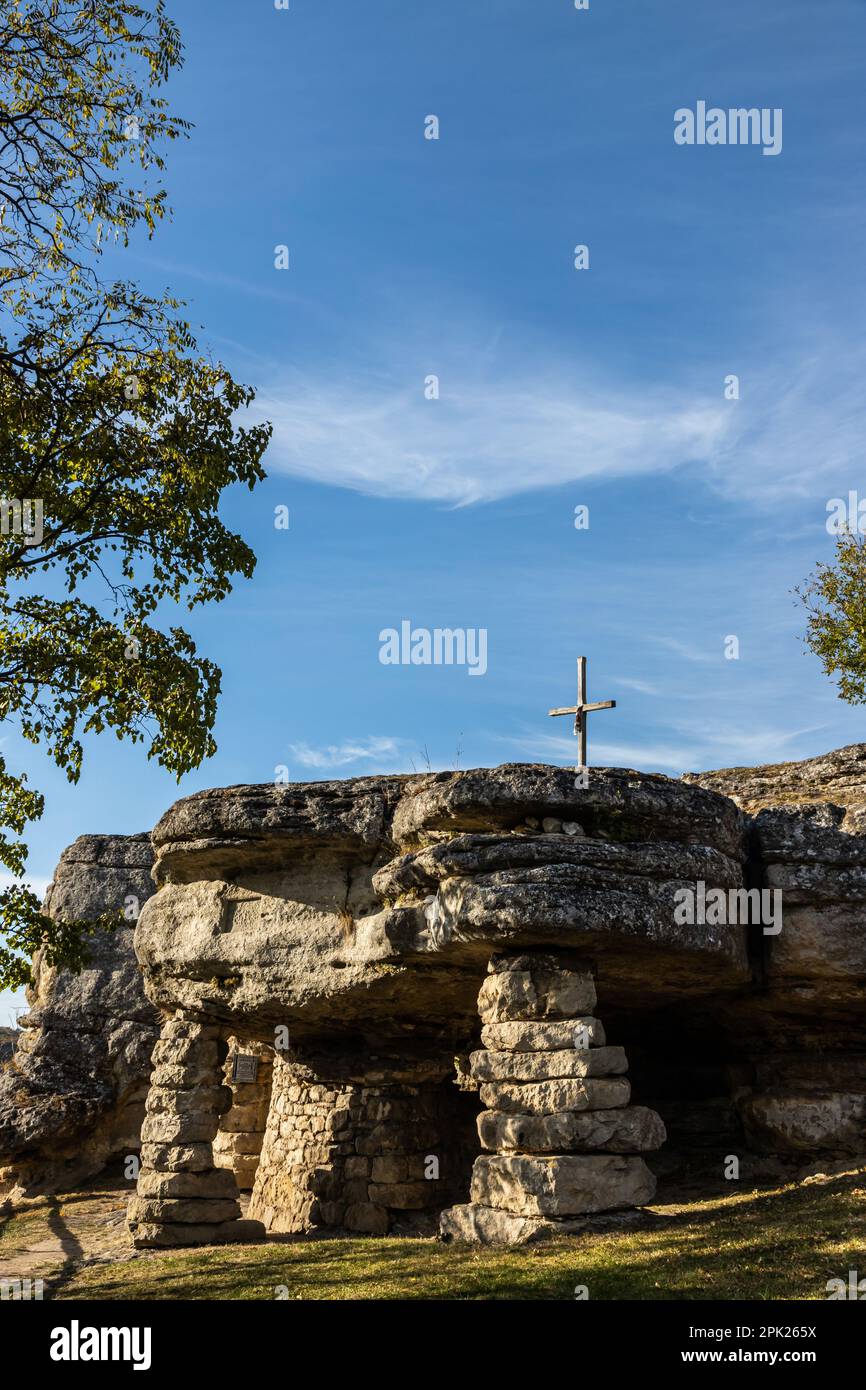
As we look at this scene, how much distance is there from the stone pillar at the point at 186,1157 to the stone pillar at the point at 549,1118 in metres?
4.05

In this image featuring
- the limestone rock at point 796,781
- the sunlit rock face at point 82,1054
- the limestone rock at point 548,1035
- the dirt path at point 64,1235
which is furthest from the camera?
the sunlit rock face at point 82,1054

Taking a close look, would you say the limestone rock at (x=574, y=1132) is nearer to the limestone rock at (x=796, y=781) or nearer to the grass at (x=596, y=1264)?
the grass at (x=596, y=1264)

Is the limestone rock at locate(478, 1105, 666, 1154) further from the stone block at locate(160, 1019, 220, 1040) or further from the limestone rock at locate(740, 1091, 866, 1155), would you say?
the stone block at locate(160, 1019, 220, 1040)

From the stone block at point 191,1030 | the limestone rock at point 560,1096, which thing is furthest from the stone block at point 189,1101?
the limestone rock at point 560,1096

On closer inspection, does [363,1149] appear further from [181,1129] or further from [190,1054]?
[190,1054]

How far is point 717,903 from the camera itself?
12125 mm

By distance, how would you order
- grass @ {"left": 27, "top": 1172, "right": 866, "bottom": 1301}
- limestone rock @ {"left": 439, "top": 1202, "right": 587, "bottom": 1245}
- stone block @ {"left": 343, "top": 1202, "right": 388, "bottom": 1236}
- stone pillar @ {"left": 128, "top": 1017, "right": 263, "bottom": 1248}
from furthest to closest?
stone block @ {"left": 343, "top": 1202, "right": 388, "bottom": 1236} < stone pillar @ {"left": 128, "top": 1017, "right": 263, "bottom": 1248} < limestone rock @ {"left": 439, "top": 1202, "right": 587, "bottom": 1245} < grass @ {"left": 27, "top": 1172, "right": 866, "bottom": 1301}

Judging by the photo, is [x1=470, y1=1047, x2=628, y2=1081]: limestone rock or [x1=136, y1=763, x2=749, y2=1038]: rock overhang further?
[x1=136, y1=763, x2=749, y2=1038]: rock overhang

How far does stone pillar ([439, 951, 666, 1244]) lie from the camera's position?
34.6 ft

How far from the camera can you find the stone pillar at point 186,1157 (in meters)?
13.8

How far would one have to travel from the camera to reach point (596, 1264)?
902cm

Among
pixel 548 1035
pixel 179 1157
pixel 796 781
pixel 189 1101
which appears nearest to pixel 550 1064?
pixel 548 1035

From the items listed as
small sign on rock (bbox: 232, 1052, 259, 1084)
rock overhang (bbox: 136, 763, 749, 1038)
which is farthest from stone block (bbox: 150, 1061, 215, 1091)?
small sign on rock (bbox: 232, 1052, 259, 1084)
